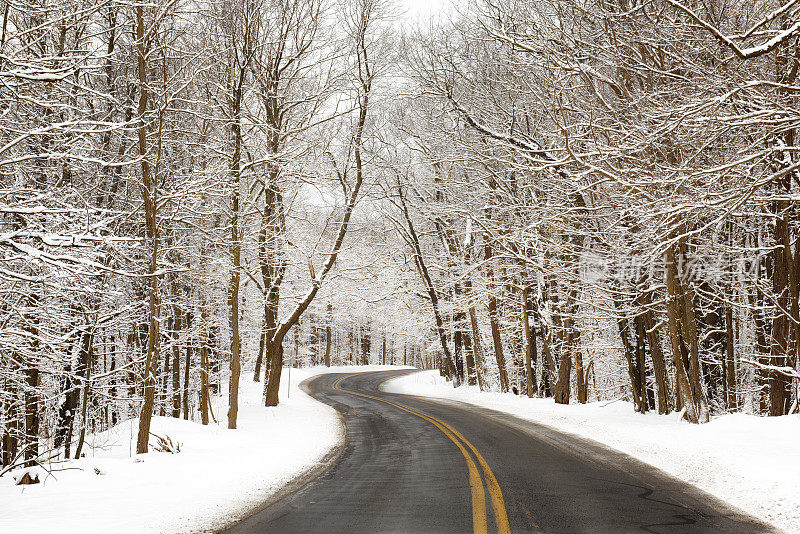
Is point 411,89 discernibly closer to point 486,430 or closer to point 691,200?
point 486,430

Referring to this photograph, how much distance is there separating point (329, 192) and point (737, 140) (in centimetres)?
1277

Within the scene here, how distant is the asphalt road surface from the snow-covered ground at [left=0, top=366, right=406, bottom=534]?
2.23 ft

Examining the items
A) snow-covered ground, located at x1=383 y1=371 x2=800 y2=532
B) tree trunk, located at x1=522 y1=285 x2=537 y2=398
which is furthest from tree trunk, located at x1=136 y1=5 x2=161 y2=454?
tree trunk, located at x1=522 y1=285 x2=537 y2=398

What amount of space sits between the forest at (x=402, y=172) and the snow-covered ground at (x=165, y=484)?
1.35m

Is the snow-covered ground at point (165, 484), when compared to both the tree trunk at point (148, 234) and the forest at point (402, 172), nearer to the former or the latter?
the tree trunk at point (148, 234)

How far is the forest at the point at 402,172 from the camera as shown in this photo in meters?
7.97

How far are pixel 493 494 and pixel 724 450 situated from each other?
4610 millimetres

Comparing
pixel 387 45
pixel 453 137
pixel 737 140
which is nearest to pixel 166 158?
pixel 453 137

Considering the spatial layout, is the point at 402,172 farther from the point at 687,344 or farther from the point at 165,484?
the point at 165,484

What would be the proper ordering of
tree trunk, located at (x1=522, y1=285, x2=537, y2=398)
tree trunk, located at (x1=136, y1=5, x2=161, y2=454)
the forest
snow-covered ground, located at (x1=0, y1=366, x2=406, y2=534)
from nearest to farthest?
snow-covered ground, located at (x1=0, y1=366, x2=406, y2=534) → the forest → tree trunk, located at (x1=136, y1=5, x2=161, y2=454) → tree trunk, located at (x1=522, y1=285, x2=537, y2=398)

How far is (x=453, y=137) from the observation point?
55.3ft

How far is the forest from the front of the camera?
7.97m

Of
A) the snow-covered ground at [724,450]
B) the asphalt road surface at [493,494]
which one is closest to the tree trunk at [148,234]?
the asphalt road surface at [493,494]

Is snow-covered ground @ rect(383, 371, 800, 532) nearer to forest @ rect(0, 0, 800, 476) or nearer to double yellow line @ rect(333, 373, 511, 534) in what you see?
forest @ rect(0, 0, 800, 476)
